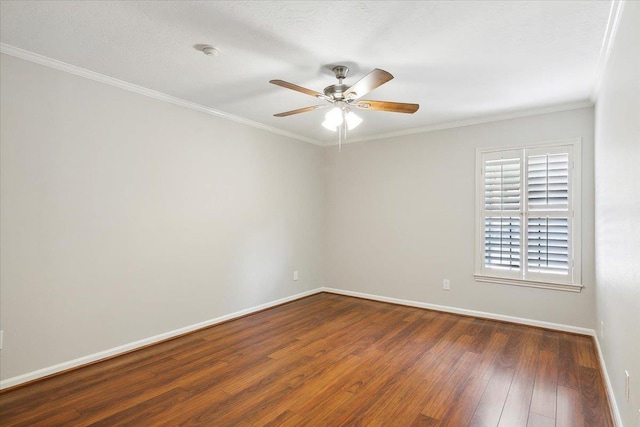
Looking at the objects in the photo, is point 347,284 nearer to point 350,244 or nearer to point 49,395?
point 350,244

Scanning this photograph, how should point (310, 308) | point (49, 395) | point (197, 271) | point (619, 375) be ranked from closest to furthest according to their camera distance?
point (619, 375) < point (49, 395) < point (197, 271) < point (310, 308)

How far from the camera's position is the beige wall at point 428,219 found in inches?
146

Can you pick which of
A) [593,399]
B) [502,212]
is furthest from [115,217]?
[502,212]

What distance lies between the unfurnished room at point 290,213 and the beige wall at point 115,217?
0.02m

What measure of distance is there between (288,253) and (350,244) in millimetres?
1024

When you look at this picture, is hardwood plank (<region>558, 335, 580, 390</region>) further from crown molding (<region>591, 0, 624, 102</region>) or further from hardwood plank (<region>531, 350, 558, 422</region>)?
crown molding (<region>591, 0, 624, 102</region>)

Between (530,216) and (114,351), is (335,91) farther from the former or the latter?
(114,351)

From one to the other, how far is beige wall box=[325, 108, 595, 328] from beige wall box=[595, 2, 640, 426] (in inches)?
48.8

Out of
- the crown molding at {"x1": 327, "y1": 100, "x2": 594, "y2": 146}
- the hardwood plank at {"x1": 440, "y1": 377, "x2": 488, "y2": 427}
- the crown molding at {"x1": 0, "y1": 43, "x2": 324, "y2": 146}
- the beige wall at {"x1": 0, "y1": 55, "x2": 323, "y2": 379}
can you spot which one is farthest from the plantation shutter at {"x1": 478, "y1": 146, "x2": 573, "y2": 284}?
the crown molding at {"x1": 0, "y1": 43, "x2": 324, "y2": 146}

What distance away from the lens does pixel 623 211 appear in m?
1.83

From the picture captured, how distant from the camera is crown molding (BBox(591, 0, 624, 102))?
1.90 metres

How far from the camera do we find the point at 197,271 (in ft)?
12.4

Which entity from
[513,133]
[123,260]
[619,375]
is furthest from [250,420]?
[513,133]

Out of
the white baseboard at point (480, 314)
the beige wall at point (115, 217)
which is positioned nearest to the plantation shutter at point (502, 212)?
the white baseboard at point (480, 314)
